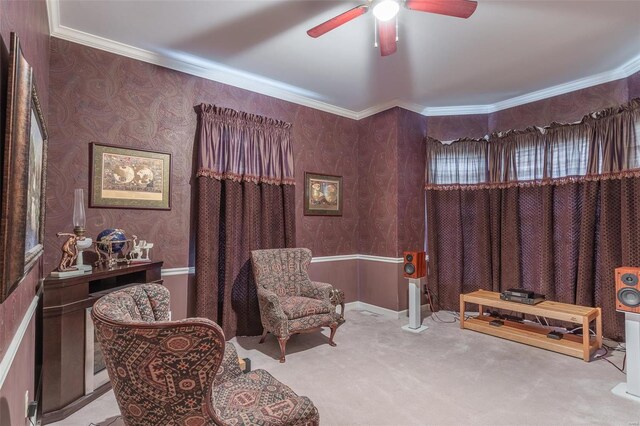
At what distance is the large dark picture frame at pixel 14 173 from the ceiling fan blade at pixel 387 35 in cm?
210

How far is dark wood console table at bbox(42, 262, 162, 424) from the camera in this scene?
214 cm

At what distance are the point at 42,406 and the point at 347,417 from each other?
199cm

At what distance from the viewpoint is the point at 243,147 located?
379 cm

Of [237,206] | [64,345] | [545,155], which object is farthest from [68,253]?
[545,155]

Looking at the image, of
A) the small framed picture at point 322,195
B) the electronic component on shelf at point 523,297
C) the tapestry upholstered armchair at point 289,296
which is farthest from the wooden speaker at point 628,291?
the small framed picture at point 322,195

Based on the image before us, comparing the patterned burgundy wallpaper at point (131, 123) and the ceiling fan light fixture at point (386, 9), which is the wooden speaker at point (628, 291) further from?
the patterned burgundy wallpaper at point (131, 123)

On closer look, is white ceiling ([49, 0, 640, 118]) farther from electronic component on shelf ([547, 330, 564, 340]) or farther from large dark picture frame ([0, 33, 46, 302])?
electronic component on shelf ([547, 330, 564, 340])

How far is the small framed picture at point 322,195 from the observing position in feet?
14.8

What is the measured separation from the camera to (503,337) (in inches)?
143

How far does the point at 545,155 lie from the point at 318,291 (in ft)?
10.4

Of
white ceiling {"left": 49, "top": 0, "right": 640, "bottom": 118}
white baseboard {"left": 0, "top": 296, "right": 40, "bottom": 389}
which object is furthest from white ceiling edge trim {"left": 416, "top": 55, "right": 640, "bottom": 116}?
white baseboard {"left": 0, "top": 296, "right": 40, "bottom": 389}

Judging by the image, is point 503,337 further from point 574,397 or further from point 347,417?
point 347,417

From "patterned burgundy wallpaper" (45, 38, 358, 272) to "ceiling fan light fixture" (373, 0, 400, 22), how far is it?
215 centimetres

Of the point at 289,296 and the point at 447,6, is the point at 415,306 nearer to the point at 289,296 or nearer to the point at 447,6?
the point at 289,296
